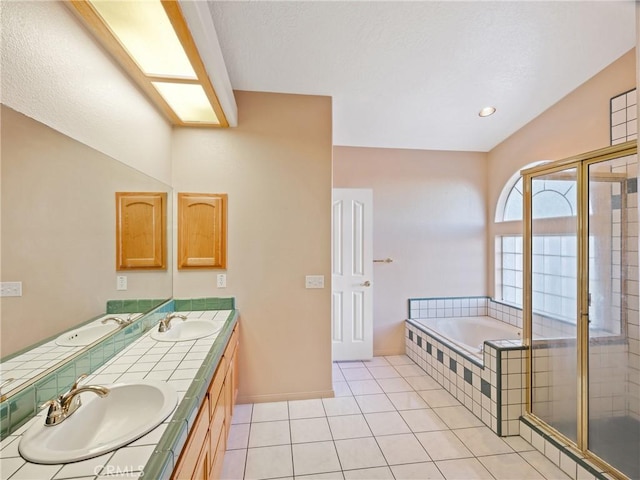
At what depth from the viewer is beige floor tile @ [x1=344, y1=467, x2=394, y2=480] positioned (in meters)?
1.66

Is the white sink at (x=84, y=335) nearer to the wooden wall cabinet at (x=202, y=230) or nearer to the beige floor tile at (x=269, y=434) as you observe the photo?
the wooden wall cabinet at (x=202, y=230)

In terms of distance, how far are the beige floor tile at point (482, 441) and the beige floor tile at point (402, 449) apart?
0.34 meters

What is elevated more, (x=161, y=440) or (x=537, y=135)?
(x=537, y=135)

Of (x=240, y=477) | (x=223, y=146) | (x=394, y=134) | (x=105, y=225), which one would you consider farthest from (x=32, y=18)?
(x=394, y=134)

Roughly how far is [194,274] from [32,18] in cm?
178

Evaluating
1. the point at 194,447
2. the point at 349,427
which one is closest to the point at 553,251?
the point at 349,427

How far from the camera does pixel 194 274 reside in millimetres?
2416

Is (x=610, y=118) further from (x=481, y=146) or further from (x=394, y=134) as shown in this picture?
(x=394, y=134)

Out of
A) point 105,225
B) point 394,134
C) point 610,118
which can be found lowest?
point 105,225

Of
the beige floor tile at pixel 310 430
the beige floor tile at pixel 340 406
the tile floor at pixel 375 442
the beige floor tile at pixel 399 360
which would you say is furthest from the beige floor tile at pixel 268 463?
the beige floor tile at pixel 399 360

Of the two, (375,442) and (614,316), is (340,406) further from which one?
(614,316)

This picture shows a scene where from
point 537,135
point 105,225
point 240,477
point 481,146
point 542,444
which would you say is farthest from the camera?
point 481,146

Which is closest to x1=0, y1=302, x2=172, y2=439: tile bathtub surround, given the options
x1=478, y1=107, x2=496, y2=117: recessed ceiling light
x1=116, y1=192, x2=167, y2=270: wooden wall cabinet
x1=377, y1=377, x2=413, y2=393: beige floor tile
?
x1=116, y1=192, x2=167, y2=270: wooden wall cabinet

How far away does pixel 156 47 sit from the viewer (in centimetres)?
144
